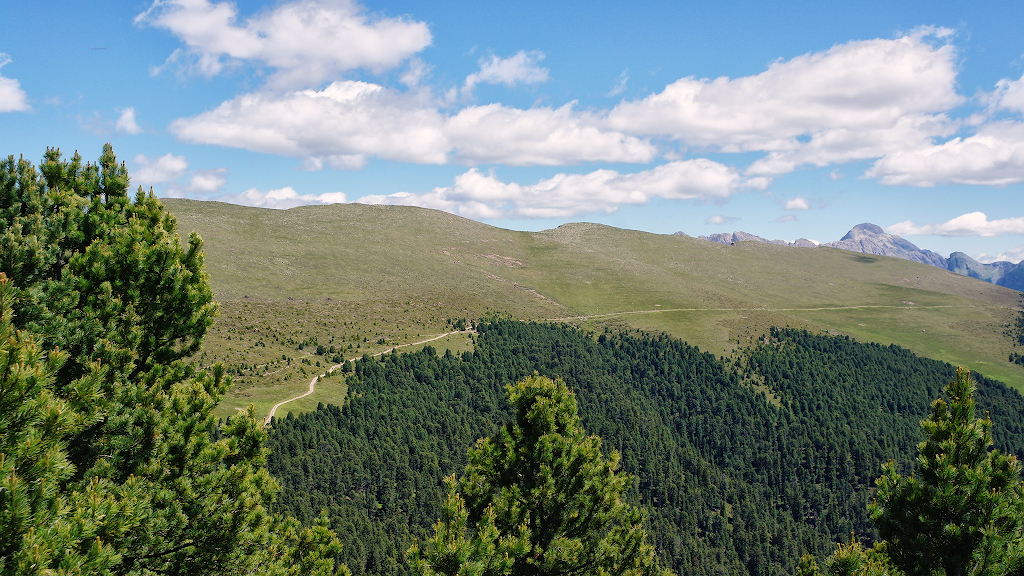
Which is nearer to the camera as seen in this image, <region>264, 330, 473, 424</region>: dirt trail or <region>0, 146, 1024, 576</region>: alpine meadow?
<region>0, 146, 1024, 576</region>: alpine meadow

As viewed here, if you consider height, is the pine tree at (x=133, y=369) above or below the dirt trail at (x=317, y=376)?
above

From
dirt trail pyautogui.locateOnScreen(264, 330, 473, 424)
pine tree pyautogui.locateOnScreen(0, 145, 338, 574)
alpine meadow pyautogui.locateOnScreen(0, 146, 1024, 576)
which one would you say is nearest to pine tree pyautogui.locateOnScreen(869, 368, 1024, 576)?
alpine meadow pyautogui.locateOnScreen(0, 146, 1024, 576)

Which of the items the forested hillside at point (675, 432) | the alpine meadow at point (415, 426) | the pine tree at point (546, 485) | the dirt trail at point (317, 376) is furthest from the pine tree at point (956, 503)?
the forested hillside at point (675, 432)

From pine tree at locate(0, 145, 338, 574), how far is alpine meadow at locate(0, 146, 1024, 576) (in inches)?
2.4

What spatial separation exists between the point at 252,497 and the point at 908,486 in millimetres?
15768

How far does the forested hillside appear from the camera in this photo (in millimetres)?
97250

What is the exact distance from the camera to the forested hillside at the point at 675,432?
97250 millimetres

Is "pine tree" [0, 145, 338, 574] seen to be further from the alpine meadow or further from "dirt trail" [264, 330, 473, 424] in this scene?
"dirt trail" [264, 330, 473, 424]

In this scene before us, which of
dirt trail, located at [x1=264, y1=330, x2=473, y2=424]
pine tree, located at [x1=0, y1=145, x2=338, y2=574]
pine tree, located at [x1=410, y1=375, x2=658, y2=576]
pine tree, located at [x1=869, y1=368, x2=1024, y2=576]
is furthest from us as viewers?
dirt trail, located at [x1=264, y1=330, x2=473, y2=424]

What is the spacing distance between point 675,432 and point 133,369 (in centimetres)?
17170

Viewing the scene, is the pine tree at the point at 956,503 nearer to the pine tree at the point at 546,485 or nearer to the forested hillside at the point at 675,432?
the pine tree at the point at 546,485

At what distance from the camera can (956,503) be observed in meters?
11.3

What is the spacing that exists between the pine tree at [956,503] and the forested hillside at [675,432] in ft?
266

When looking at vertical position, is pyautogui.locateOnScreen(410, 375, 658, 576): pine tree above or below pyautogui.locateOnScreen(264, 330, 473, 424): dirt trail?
above
